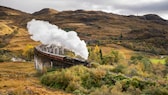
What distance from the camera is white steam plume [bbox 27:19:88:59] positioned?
231 feet

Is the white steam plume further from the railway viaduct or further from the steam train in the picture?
the steam train

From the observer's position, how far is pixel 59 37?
7550 centimetres

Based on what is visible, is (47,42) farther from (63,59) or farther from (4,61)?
(4,61)

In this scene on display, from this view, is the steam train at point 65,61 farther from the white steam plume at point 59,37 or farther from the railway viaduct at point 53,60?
the white steam plume at point 59,37

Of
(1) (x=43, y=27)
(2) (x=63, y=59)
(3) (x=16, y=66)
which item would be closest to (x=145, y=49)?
(3) (x=16, y=66)

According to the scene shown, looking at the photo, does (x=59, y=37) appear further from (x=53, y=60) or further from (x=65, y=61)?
(x=65, y=61)

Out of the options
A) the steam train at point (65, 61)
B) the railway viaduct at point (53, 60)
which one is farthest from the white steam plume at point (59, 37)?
the steam train at point (65, 61)

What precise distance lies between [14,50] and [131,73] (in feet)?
356

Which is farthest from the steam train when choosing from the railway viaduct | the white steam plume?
the white steam plume

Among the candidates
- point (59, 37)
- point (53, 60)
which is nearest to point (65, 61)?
point (53, 60)

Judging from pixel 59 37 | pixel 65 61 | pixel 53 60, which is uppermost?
pixel 59 37

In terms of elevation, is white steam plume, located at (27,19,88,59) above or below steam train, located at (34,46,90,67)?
above

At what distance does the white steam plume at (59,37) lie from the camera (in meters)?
70.5

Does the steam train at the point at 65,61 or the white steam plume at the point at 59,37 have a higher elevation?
the white steam plume at the point at 59,37
